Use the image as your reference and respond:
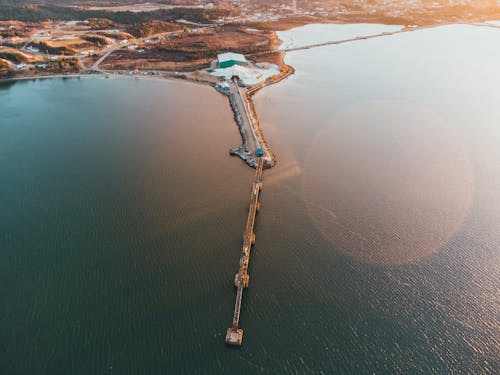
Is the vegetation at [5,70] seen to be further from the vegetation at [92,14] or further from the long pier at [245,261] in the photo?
the long pier at [245,261]

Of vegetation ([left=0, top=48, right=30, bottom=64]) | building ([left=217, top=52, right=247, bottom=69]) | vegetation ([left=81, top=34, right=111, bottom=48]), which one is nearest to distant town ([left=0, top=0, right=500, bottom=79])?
vegetation ([left=0, top=48, right=30, bottom=64])

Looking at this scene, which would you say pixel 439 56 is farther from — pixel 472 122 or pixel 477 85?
pixel 472 122

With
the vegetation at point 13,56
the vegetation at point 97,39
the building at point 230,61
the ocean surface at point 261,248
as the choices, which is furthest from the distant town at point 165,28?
the ocean surface at point 261,248

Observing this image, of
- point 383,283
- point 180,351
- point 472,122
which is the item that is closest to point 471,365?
point 383,283

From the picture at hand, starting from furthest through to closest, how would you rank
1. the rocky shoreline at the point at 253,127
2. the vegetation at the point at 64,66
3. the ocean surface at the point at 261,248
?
1. the vegetation at the point at 64,66
2. the rocky shoreline at the point at 253,127
3. the ocean surface at the point at 261,248

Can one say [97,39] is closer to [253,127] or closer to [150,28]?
[150,28]
